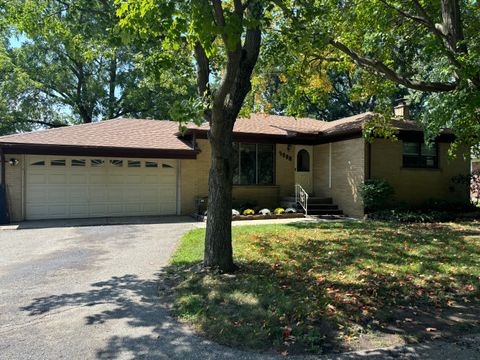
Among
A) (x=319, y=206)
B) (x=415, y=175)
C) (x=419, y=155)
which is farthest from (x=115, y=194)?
(x=419, y=155)

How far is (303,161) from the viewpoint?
17609 mm

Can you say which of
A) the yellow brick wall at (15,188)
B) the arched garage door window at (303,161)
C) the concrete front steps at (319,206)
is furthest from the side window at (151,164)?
the arched garage door window at (303,161)

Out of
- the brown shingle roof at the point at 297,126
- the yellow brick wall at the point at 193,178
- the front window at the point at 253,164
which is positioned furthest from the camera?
the front window at the point at 253,164

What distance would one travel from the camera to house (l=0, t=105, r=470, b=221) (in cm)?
1378

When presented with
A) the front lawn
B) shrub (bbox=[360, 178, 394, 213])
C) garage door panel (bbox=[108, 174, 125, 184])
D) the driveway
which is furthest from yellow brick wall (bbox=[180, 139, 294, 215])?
the front lawn

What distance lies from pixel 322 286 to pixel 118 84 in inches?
1133

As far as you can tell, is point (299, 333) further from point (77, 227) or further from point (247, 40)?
point (77, 227)

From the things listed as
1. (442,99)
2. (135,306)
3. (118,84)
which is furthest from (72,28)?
(118,84)

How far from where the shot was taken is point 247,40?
250 inches

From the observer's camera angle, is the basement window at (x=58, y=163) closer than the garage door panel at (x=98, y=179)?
Yes

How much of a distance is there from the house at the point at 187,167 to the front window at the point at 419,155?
0.14 feet

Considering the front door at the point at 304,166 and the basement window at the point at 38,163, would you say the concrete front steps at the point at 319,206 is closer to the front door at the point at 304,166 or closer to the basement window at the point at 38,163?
the front door at the point at 304,166

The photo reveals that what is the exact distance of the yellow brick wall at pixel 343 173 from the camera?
1455cm

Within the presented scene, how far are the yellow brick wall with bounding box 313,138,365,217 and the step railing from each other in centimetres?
106
